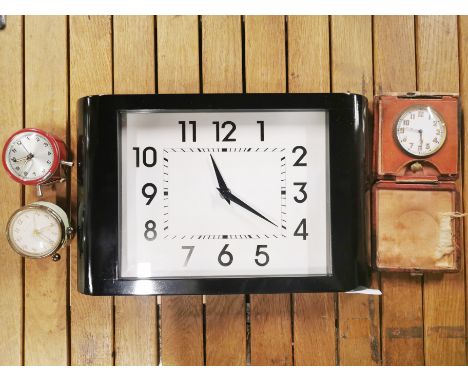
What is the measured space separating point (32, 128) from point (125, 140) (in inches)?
10.2

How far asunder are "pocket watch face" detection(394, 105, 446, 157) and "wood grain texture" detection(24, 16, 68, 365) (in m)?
0.94

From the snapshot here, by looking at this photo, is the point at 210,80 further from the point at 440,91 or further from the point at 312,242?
the point at 440,91

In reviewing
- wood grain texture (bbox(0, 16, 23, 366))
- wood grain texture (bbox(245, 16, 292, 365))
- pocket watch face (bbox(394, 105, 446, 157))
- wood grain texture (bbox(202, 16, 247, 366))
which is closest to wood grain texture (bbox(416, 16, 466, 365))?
pocket watch face (bbox(394, 105, 446, 157))

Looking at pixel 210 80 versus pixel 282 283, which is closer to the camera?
pixel 282 283

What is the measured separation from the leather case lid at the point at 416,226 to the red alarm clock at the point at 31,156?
875 mm

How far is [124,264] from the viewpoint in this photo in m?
1.13

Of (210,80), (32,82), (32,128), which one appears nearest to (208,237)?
(210,80)

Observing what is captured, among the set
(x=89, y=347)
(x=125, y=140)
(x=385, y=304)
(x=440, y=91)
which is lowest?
(x=89, y=347)

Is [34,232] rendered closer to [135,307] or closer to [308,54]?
[135,307]

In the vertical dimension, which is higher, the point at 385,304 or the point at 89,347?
the point at 385,304

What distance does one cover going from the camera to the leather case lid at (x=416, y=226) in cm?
119

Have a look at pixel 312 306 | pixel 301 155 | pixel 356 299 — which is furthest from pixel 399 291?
pixel 301 155

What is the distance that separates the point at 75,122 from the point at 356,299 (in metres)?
0.95

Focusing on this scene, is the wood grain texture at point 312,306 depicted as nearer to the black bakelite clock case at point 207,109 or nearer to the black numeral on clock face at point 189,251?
the black bakelite clock case at point 207,109
